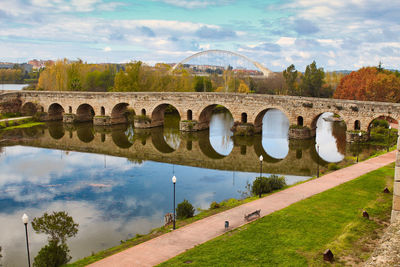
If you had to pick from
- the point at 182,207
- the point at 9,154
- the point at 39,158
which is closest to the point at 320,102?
the point at 182,207

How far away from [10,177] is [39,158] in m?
5.91

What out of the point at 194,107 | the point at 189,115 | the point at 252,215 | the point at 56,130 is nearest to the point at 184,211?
the point at 252,215

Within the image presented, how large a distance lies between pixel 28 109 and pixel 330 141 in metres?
43.6

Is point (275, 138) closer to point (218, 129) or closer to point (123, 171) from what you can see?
point (218, 129)

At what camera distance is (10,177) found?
25.9 m

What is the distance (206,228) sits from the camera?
15102 mm

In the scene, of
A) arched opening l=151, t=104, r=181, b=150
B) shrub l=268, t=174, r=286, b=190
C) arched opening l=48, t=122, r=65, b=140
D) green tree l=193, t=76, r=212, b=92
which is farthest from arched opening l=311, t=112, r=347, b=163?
arched opening l=48, t=122, r=65, b=140

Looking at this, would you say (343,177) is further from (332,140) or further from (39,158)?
(39,158)

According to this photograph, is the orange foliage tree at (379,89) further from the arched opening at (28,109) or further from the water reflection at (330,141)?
the arched opening at (28,109)

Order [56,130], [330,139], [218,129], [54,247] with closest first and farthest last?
1. [54,247]
2. [330,139]
3. [218,129]
4. [56,130]

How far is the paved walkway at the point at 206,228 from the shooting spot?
41.9 ft

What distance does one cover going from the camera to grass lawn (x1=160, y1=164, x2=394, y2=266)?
478 inches

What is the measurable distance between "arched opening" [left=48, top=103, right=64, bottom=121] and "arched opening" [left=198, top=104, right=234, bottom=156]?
23.1 meters

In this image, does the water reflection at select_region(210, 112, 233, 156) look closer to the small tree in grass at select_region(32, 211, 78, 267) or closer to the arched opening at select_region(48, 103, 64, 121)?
the small tree in grass at select_region(32, 211, 78, 267)
